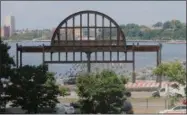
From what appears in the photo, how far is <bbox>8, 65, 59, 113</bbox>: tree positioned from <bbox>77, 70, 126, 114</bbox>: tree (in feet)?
2.36

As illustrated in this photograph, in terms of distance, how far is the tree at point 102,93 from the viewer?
9305mm

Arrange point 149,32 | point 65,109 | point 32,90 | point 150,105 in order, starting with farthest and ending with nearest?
point 149,32, point 150,105, point 65,109, point 32,90

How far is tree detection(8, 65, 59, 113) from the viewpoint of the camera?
9248 mm

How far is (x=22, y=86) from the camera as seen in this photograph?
30.6ft

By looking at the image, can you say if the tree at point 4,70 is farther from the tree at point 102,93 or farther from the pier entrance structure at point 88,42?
the pier entrance structure at point 88,42

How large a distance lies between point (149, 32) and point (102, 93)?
26299 mm

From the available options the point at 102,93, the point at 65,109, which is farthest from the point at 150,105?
the point at 102,93

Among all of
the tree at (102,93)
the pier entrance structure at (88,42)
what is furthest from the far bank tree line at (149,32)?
the tree at (102,93)

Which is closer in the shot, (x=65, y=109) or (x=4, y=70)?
(x=4, y=70)

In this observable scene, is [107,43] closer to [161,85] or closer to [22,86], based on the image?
[161,85]

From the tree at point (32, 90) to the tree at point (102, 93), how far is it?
719 millimetres

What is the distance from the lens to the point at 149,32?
35.1 metres

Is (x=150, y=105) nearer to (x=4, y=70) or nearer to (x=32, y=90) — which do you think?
(x=32, y=90)

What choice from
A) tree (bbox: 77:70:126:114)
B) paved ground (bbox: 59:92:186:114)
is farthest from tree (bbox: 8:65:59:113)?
paved ground (bbox: 59:92:186:114)
